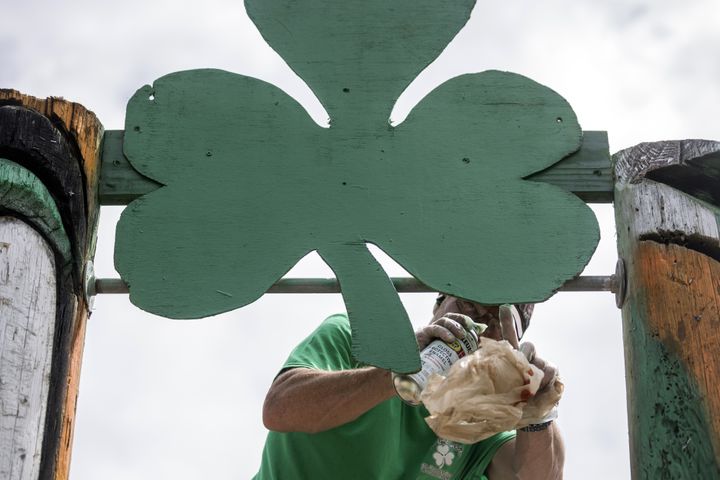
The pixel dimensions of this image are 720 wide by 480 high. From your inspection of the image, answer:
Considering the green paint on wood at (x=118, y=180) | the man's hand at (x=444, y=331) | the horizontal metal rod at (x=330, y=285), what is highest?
the green paint on wood at (x=118, y=180)

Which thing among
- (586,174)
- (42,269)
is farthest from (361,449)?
(42,269)

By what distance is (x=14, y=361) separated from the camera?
7.79ft

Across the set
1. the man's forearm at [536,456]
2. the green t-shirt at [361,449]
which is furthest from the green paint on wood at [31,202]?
the man's forearm at [536,456]

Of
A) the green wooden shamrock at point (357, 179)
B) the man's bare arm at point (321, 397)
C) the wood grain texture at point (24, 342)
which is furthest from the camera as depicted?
the man's bare arm at point (321, 397)

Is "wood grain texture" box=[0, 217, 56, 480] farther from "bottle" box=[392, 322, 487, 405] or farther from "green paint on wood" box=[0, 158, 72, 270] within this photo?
"bottle" box=[392, 322, 487, 405]

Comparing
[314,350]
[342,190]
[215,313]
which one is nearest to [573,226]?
[342,190]

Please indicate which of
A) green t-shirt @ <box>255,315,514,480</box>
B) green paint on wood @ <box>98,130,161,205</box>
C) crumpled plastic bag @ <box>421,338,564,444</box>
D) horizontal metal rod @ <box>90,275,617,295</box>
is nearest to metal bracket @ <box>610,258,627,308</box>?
horizontal metal rod @ <box>90,275,617,295</box>

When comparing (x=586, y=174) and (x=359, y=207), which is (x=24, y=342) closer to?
(x=359, y=207)

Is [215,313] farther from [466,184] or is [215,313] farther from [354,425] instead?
[354,425]

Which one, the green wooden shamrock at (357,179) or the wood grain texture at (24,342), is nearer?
the wood grain texture at (24,342)

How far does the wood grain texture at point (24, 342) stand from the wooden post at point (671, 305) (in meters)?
1.12

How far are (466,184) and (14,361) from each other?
959mm

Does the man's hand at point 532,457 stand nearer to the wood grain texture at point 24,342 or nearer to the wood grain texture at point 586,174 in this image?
the wood grain texture at point 586,174

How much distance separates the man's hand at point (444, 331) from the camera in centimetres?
268
